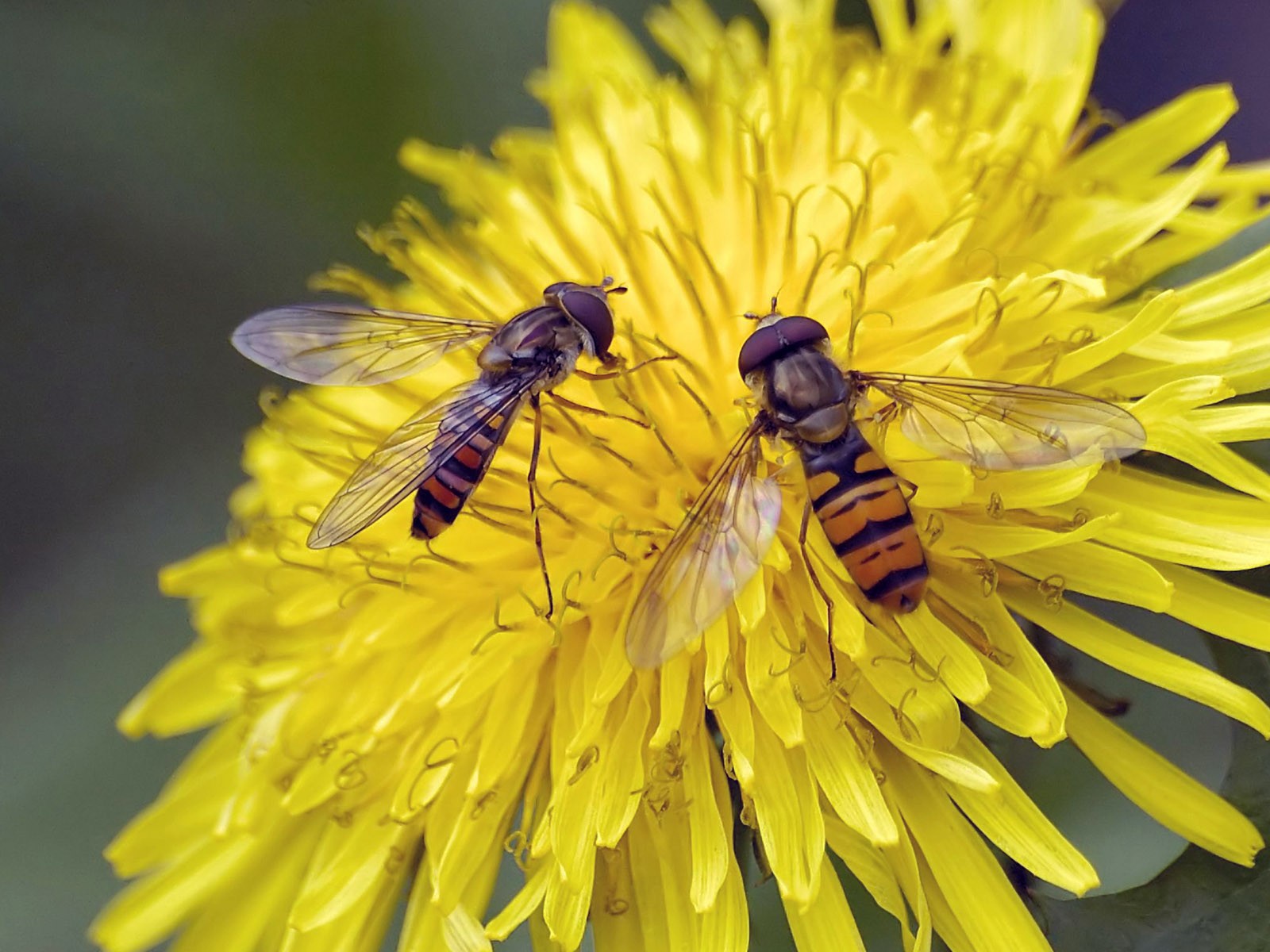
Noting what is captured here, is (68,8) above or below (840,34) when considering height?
above

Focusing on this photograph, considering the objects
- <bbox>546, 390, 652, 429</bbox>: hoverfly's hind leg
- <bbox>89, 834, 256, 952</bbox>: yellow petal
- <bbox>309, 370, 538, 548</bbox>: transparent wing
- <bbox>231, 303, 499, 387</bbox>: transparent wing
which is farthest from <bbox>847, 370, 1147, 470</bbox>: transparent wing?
<bbox>89, 834, 256, 952</bbox>: yellow petal

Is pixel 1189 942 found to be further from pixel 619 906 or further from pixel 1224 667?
pixel 619 906

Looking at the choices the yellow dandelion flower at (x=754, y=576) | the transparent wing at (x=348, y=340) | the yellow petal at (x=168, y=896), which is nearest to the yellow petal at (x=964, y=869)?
the yellow dandelion flower at (x=754, y=576)

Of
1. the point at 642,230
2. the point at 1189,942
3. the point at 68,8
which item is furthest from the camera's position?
the point at 68,8

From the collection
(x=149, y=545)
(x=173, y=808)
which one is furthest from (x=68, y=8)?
(x=173, y=808)

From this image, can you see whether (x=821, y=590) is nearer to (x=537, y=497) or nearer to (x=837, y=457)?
(x=837, y=457)

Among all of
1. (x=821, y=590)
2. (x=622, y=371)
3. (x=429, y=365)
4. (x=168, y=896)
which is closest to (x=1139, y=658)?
(x=821, y=590)

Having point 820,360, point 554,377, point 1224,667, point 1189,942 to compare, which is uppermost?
point 554,377

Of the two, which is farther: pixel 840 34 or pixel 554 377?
pixel 840 34
